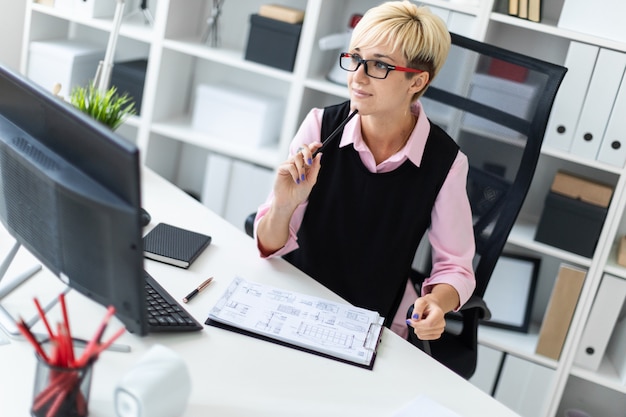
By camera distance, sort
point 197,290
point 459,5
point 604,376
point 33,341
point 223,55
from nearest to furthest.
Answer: point 33,341
point 197,290
point 459,5
point 604,376
point 223,55

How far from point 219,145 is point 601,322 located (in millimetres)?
1508

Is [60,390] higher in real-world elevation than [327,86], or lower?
lower

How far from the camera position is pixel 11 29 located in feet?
11.0

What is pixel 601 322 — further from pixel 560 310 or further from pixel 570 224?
pixel 570 224

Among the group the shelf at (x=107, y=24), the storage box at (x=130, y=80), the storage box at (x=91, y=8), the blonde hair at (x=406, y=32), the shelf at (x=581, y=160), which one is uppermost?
the blonde hair at (x=406, y=32)

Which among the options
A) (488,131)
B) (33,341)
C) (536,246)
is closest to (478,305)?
(488,131)

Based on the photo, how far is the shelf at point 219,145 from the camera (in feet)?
9.91

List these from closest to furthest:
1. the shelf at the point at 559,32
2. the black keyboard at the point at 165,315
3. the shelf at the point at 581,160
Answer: the black keyboard at the point at 165,315
the shelf at the point at 559,32
the shelf at the point at 581,160

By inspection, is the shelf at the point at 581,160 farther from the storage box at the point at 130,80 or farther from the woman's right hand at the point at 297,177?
the storage box at the point at 130,80

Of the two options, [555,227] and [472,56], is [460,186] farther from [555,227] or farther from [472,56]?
[555,227]

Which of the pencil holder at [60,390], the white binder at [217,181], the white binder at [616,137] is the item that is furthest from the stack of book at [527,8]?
the pencil holder at [60,390]

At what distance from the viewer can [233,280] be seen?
5.57ft

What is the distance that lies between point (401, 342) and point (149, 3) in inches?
86.9

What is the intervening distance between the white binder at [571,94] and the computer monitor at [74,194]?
1.72 meters
